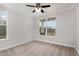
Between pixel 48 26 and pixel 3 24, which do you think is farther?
pixel 48 26

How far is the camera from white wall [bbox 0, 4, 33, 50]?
4288mm

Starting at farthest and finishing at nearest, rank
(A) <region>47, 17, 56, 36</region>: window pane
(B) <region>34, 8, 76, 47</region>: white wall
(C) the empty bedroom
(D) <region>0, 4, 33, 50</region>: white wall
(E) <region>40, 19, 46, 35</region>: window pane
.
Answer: (E) <region>40, 19, 46, 35</region>: window pane → (A) <region>47, 17, 56, 36</region>: window pane → (B) <region>34, 8, 76, 47</region>: white wall → (D) <region>0, 4, 33, 50</region>: white wall → (C) the empty bedroom

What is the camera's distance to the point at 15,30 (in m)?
4.83

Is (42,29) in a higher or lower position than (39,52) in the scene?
higher

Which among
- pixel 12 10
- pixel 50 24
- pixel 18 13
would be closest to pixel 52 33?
pixel 50 24

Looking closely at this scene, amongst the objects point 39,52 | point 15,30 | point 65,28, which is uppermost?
point 65,28

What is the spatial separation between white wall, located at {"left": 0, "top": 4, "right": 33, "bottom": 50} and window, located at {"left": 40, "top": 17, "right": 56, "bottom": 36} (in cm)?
147

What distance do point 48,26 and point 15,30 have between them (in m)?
2.67

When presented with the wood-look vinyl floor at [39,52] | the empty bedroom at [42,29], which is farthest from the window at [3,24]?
the wood-look vinyl floor at [39,52]

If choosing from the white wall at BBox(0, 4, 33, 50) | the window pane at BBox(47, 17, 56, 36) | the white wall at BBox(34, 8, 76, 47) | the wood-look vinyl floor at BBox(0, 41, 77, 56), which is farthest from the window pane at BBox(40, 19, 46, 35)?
the wood-look vinyl floor at BBox(0, 41, 77, 56)

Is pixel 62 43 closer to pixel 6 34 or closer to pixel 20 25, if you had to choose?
pixel 20 25

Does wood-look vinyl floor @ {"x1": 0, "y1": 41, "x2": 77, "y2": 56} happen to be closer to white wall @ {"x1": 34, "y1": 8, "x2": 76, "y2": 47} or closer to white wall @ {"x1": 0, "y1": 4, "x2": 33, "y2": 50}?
white wall @ {"x1": 0, "y1": 4, "x2": 33, "y2": 50}

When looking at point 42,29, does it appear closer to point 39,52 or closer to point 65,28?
point 65,28

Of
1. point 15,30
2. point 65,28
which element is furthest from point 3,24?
point 65,28
